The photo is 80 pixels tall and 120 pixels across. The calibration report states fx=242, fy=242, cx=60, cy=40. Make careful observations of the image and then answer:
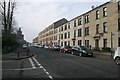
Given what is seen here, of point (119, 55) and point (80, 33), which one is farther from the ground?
point (80, 33)

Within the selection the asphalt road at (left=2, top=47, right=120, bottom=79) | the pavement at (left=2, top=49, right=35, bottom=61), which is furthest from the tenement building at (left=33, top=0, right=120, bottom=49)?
the asphalt road at (left=2, top=47, right=120, bottom=79)

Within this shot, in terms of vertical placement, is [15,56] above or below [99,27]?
below

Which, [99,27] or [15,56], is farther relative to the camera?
[99,27]

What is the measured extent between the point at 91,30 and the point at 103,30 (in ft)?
22.3

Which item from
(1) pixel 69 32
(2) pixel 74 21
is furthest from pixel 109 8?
(1) pixel 69 32

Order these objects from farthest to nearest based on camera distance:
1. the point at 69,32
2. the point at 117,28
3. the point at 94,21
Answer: the point at 69,32
the point at 94,21
the point at 117,28

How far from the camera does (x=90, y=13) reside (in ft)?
181

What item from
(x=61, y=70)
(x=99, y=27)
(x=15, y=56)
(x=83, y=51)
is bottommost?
(x=61, y=70)

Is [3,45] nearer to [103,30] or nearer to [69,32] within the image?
[103,30]

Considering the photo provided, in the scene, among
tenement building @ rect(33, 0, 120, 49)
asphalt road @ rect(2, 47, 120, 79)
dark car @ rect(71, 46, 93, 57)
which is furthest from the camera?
tenement building @ rect(33, 0, 120, 49)

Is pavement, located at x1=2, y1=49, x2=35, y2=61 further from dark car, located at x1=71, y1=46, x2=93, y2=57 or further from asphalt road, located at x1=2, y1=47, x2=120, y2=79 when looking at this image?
asphalt road, located at x1=2, y1=47, x2=120, y2=79

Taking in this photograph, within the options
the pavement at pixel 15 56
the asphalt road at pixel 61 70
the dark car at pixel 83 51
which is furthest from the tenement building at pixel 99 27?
the asphalt road at pixel 61 70

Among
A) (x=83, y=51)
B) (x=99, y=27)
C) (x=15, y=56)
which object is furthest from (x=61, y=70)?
(x=99, y=27)

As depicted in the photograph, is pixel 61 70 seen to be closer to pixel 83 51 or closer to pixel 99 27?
pixel 83 51
